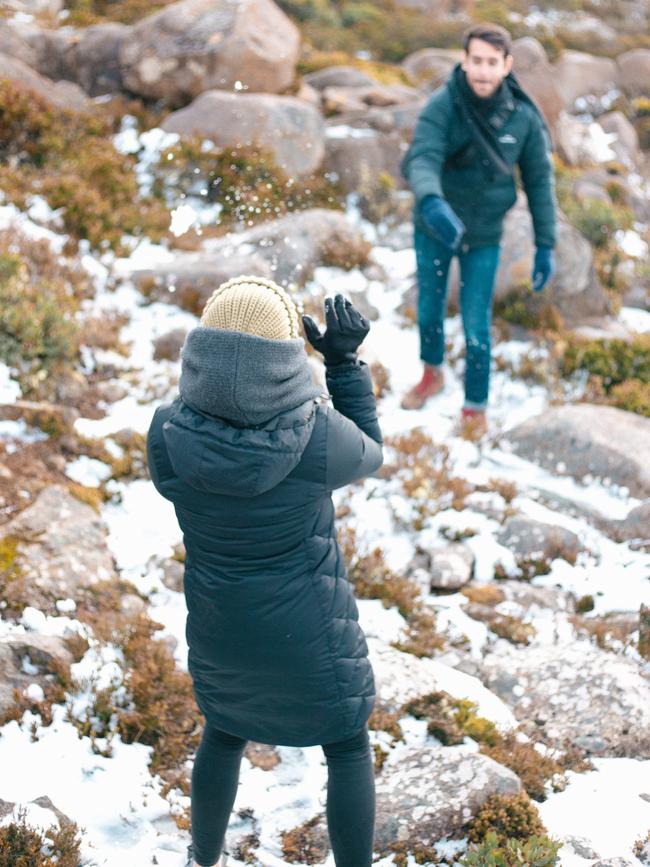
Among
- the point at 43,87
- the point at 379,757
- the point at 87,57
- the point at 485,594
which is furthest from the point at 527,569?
the point at 87,57

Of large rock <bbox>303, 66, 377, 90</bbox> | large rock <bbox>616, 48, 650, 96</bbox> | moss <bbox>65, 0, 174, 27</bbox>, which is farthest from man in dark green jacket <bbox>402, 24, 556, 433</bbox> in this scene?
large rock <bbox>616, 48, 650, 96</bbox>

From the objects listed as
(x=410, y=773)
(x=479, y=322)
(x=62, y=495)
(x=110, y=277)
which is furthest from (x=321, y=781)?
(x=110, y=277)

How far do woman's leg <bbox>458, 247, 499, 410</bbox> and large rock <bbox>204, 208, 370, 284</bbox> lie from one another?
2.30 metres

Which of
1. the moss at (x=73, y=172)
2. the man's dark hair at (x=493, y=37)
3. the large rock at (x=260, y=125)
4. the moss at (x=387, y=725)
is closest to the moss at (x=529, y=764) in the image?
the moss at (x=387, y=725)

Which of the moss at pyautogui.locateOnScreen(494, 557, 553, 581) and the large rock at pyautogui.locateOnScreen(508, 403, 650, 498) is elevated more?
the large rock at pyautogui.locateOnScreen(508, 403, 650, 498)

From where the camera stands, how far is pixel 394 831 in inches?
136

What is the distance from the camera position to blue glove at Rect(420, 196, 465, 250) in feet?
17.2

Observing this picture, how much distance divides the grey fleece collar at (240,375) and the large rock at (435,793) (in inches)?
78.8

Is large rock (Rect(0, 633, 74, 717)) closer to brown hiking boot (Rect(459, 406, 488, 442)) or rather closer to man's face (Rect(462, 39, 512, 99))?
brown hiking boot (Rect(459, 406, 488, 442))

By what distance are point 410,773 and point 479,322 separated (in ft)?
11.3

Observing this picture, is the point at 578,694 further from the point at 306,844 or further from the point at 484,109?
the point at 484,109

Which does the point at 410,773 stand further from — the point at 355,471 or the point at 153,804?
the point at 355,471

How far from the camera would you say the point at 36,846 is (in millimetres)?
3209

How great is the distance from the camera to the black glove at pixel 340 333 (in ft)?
8.79
